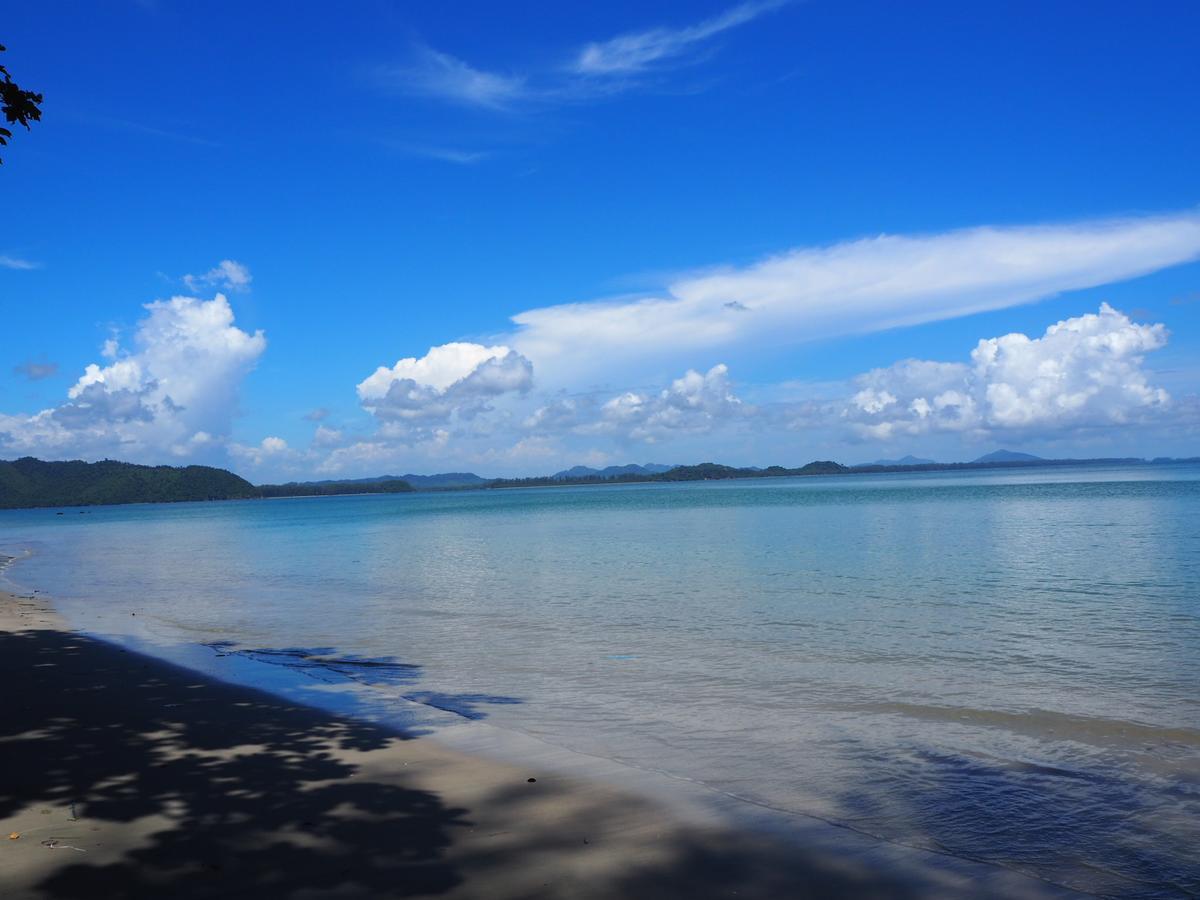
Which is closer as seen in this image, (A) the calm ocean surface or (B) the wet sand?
(B) the wet sand

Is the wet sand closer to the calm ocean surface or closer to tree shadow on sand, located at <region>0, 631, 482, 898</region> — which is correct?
tree shadow on sand, located at <region>0, 631, 482, 898</region>

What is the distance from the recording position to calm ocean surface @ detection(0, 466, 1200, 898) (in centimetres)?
769

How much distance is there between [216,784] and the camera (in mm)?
7406

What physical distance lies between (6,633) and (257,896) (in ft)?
50.2

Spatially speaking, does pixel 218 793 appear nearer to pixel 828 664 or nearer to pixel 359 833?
pixel 359 833

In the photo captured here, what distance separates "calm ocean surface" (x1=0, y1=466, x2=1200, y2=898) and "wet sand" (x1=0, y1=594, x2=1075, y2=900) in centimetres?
120

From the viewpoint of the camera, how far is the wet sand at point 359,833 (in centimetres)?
555

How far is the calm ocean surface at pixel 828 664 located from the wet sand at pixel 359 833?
120cm

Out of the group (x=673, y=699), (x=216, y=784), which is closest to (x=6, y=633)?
(x=216, y=784)

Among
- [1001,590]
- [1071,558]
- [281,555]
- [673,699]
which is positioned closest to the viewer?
[673,699]

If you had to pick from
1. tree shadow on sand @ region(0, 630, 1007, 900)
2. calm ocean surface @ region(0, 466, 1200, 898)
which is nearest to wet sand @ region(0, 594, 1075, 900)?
tree shadow on sand @ region(0, 630, 1007, 900)

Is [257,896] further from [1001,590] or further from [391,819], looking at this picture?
[1001,590]

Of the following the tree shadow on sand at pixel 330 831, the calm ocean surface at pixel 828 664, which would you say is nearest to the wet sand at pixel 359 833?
the tree shadow on sand at pixel 330 831

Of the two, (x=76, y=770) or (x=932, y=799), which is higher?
(x=76, y=770)
